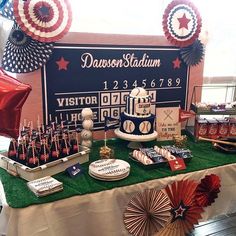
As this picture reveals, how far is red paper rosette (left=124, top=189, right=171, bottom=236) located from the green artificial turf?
0.07 meters

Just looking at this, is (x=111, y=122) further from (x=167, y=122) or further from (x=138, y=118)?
(x=167, y=122)

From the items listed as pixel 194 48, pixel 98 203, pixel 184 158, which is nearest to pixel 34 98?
pixel 98 203

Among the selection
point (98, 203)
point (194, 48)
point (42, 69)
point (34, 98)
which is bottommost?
point (98, 203)

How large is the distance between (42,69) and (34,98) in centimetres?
14

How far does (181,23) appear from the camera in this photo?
1.59 meters

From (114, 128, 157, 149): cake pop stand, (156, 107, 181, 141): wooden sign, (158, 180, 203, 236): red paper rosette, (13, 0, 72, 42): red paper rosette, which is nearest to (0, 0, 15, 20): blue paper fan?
(13, 0, 72, 42): red paper rosette

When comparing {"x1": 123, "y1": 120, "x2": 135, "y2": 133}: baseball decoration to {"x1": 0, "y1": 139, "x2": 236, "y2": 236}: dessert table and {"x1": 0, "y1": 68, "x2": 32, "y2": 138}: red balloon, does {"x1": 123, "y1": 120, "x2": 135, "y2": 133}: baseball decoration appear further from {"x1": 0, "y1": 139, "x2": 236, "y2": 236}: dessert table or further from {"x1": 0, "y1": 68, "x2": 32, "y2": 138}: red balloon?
{"x1": 0, "y1": 68, "x2": 32, "y2": 138}: red balloon

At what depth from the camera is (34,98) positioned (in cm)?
137

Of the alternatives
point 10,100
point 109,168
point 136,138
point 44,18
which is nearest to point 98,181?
point 109,168

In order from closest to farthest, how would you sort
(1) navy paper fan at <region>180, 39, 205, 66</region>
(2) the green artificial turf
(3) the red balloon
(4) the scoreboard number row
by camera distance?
(3) the red balloon
(2) the green artificial turf
(4) the scoreboard number row
(1) navy paper fan at <region>180, 39, 205, 66</region>

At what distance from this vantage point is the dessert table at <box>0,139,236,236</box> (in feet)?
3.01

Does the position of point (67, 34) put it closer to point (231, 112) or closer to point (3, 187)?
point (3, 187)

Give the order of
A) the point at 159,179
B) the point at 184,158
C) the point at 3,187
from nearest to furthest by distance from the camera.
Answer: the point at 3,187 → the point at 159,179 → the point at 184,158

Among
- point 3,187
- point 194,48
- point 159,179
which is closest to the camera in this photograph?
point 3,187
